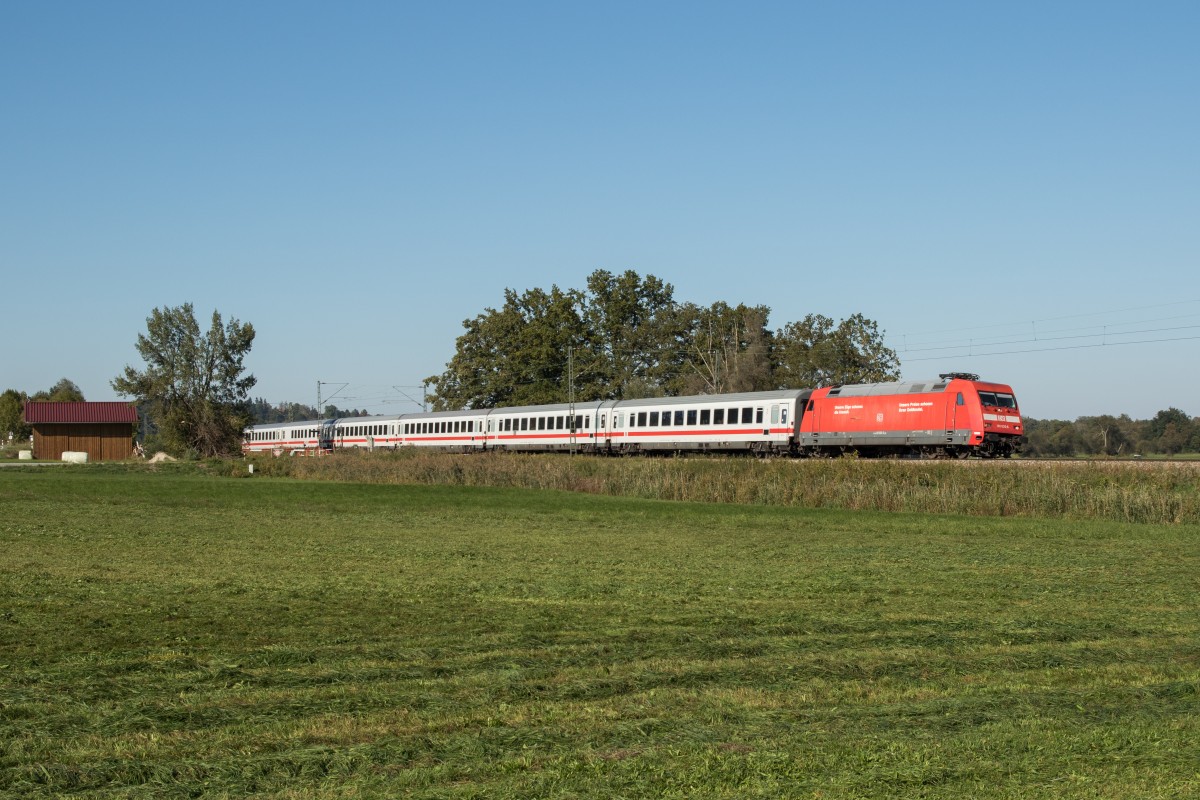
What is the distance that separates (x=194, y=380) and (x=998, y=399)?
237ft

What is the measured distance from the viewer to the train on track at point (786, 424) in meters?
43.3

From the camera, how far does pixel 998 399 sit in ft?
143

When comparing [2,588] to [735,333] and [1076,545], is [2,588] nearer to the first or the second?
[1076,545]

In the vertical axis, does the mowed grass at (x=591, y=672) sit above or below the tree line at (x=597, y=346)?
below

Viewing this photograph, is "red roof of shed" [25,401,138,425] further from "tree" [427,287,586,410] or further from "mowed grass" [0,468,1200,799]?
"mowed grass" [0,468,1200,799]

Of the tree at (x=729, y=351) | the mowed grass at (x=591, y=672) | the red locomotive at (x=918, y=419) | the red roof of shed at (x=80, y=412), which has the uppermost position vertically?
the tree at (x=729, y=351)

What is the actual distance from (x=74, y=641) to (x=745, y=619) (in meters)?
6.35

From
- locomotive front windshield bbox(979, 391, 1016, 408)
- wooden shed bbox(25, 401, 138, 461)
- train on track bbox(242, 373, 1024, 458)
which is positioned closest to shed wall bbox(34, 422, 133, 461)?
wooden shed bbox(25, 401, 138, 461)

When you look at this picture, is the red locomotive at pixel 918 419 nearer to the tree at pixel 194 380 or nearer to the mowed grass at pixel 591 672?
the mowed grass at pixel 591 672

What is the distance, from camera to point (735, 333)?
95938 millimetres

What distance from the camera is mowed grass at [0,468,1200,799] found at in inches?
268

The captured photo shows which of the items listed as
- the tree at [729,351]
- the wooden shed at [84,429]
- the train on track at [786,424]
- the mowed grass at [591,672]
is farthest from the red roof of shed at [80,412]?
the mowed grass at [591,672]

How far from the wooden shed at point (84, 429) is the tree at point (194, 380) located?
1116cm

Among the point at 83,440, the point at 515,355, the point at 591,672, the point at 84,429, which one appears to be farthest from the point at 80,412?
the point at 591,672
